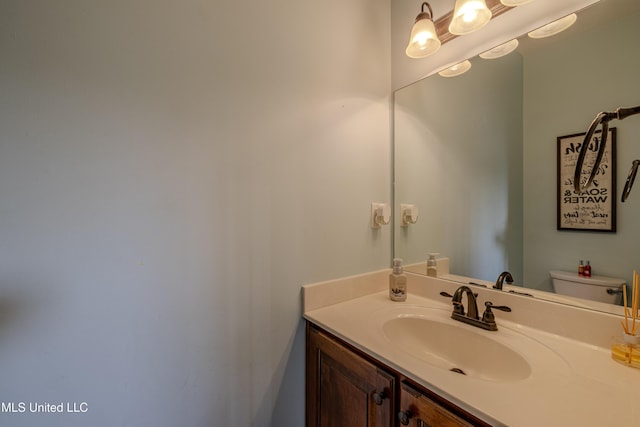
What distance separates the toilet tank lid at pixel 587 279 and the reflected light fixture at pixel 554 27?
0.83 meters

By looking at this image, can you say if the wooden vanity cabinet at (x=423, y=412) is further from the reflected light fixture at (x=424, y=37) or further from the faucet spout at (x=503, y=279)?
the reflected light fixture at (x=424, y=37)

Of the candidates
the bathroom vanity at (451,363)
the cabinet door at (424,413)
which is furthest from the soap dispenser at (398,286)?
the cabinet door at (424,413)

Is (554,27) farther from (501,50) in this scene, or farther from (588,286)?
(588,286)

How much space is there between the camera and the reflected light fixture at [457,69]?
1.11m

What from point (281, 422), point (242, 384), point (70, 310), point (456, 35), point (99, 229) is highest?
point (456, 35)

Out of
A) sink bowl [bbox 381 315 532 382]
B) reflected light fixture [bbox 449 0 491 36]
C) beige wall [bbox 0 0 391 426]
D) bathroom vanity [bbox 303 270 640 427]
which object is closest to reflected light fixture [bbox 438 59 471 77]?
reflected light fixture [bbox 449 0 491 36]

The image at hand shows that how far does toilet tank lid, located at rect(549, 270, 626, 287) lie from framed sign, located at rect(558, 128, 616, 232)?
156 millimetres

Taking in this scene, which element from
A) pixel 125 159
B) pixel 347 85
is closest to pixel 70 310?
pixel 125 159

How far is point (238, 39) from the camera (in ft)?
2.92

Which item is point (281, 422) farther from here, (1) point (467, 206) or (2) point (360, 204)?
(1) point (467, 206)

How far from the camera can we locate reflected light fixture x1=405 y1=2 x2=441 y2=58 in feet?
3.46

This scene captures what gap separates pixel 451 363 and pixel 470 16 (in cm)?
128

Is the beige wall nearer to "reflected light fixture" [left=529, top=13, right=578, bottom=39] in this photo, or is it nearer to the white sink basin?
the white sink basin

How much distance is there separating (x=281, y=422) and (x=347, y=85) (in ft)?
4.70
